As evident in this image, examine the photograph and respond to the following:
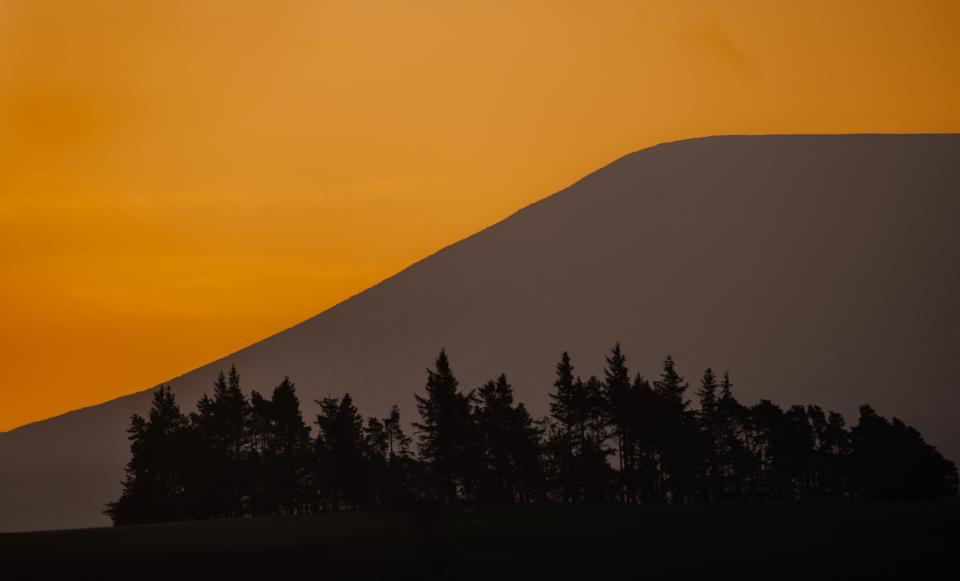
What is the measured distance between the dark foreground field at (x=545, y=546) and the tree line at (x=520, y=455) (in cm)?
2526

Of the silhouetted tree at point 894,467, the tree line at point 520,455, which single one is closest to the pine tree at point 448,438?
the tree line at point 520,455

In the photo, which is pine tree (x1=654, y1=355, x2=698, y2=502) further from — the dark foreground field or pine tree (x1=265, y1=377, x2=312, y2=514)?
pine tree (x1=265, y1=377, x2=312, y2=514)

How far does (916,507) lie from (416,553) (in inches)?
1405

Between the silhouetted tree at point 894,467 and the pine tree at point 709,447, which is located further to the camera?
the pine tree at point 709,447

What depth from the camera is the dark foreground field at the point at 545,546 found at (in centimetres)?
6275

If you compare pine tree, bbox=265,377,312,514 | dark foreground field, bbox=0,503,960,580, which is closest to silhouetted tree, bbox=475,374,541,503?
pine tree, bbox=265,377,312,514

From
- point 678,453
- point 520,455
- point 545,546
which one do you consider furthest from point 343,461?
point 545,546

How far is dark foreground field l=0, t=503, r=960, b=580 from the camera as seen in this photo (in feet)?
206

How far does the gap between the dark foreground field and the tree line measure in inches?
994

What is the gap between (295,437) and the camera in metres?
128

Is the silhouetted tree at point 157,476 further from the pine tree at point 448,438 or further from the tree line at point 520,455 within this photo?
the pine tree at point 448,438

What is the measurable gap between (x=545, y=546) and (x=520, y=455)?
46759mm

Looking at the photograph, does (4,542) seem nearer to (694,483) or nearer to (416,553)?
(416,553)

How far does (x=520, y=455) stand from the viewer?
119 metres
